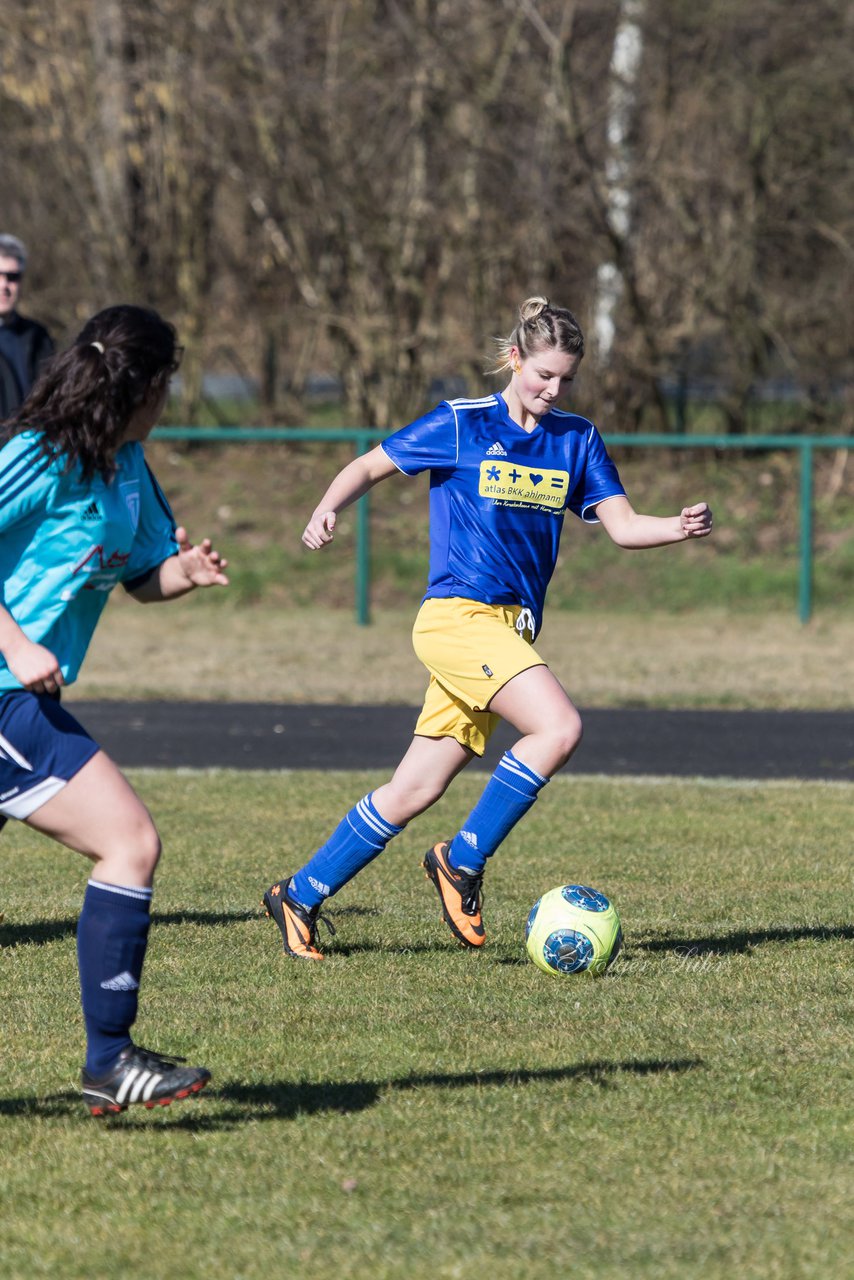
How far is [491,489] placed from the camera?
224 inches

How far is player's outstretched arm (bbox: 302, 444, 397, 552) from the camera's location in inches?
213

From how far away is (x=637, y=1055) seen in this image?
15.1 feet

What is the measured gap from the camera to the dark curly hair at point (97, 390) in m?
3.98

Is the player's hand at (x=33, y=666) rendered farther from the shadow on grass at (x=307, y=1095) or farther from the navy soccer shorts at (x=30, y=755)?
the shadow on grass at (x=307, y=1095)

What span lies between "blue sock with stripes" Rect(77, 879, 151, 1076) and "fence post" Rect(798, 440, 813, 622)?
42.6 feet

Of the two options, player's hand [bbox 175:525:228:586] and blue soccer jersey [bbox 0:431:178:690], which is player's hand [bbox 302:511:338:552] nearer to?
player's hand [bbox 175:525:228:586]

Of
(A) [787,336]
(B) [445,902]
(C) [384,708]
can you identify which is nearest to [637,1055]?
(B) [445,902]

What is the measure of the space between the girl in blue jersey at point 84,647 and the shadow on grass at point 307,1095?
7.8 inches

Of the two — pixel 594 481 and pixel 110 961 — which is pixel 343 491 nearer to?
pixel 594 481

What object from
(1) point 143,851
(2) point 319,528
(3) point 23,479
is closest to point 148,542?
(3) point 23,479

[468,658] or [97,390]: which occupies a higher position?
[97,390]

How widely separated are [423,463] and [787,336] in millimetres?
14273

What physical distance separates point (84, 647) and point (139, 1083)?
101cm

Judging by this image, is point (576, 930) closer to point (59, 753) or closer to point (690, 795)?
point (59, 753)
